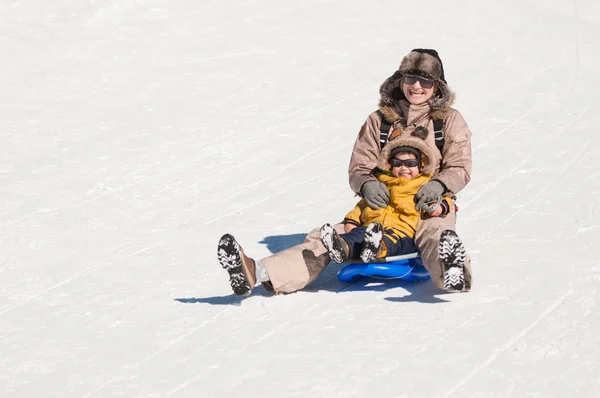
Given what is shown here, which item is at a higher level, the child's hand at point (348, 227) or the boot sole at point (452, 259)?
the child's hand at point (348, 227)

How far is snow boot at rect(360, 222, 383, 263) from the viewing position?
4.70m

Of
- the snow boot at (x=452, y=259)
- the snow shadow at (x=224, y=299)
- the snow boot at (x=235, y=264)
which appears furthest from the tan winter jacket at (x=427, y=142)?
the snow boot at (x=235, y=264)

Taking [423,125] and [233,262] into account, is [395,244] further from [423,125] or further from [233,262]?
[233,262]

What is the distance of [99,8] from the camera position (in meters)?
11.7

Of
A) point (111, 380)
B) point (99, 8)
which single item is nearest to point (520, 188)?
point (111, 380)

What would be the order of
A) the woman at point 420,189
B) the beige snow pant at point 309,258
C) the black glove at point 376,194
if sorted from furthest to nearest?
the black glove at point 376,194, the beige snow pant at point 309,258, the woman at point 420,189

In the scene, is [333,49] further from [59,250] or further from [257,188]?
[59,250]

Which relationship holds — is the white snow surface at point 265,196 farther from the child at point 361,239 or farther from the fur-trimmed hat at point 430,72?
the fur-trimmed hat at point 430,72

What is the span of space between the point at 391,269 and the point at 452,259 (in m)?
0.46

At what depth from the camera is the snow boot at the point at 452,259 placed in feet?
14.6

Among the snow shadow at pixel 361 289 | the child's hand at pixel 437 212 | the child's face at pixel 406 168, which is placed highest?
the child's face at pixel 406 168

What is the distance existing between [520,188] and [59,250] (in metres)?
2.96

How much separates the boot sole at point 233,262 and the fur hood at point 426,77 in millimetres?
1201

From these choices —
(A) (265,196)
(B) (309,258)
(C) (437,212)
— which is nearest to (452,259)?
(C) (437,212)
